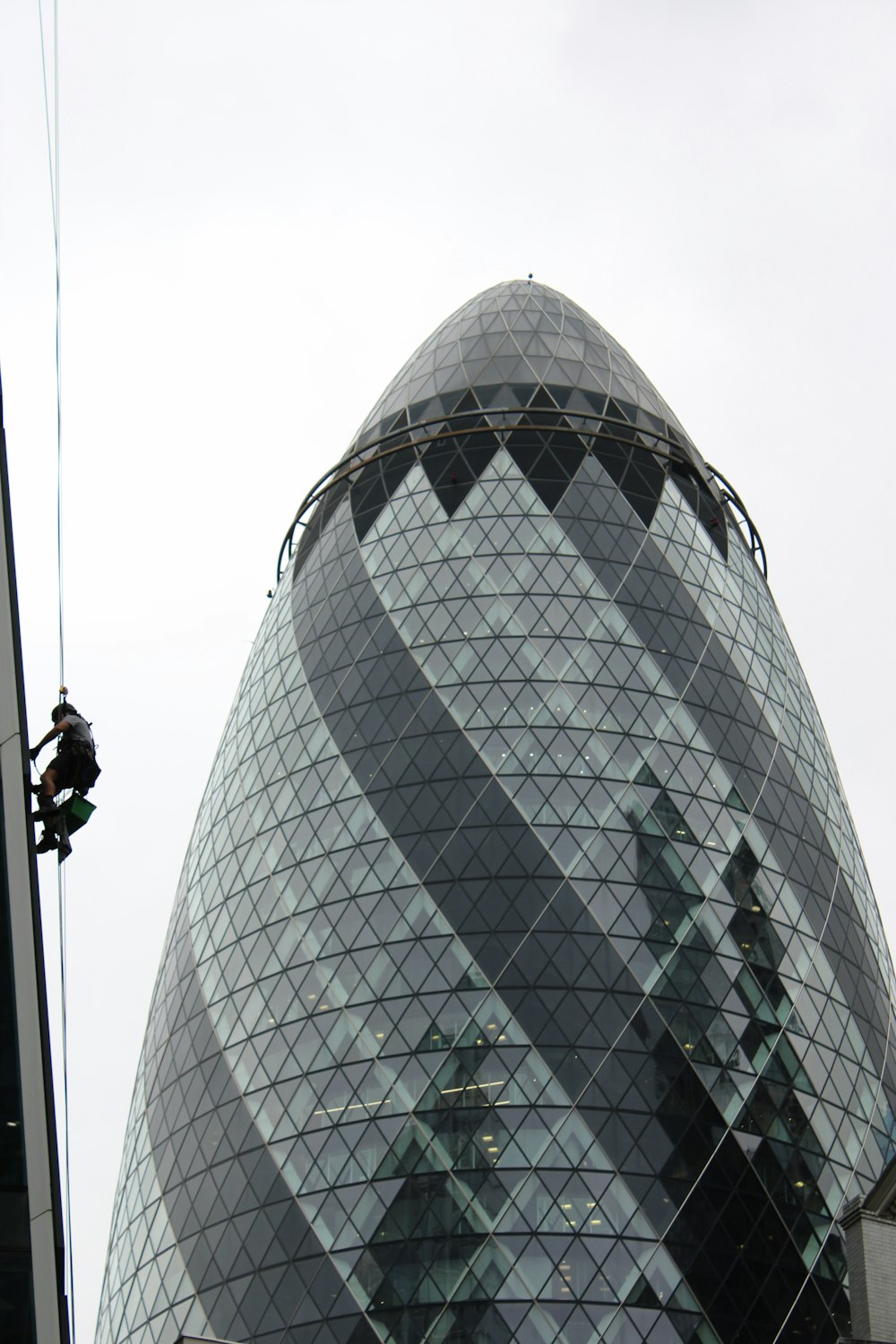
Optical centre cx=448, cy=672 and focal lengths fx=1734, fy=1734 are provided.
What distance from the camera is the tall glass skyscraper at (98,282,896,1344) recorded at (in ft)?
118

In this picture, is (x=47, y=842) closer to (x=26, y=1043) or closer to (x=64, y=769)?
(x=64, y=769)

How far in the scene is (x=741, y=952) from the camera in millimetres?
40594

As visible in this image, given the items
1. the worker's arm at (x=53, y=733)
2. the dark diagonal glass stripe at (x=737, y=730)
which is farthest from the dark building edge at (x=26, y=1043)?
the dark diagonal glass stripe at (x=737, y=730)

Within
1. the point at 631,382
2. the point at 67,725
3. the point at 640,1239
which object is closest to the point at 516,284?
the point at 631,382

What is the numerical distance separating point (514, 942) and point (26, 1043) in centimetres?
2592

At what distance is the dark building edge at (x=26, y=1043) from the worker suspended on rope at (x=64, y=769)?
3.36 feet

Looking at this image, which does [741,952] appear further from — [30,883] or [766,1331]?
[30,883]

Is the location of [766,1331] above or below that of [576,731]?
below

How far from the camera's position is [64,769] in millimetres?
15438

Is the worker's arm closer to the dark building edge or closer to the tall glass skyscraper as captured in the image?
the dark building edge

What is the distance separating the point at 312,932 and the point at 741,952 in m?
10.2

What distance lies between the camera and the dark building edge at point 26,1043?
13016 mm

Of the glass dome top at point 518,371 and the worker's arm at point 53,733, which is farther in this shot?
the glass dome top at point 518,371

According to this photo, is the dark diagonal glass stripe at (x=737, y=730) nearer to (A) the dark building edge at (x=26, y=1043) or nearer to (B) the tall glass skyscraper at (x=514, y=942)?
(B) the tall glass skyscraper at (x=514, y=942)
